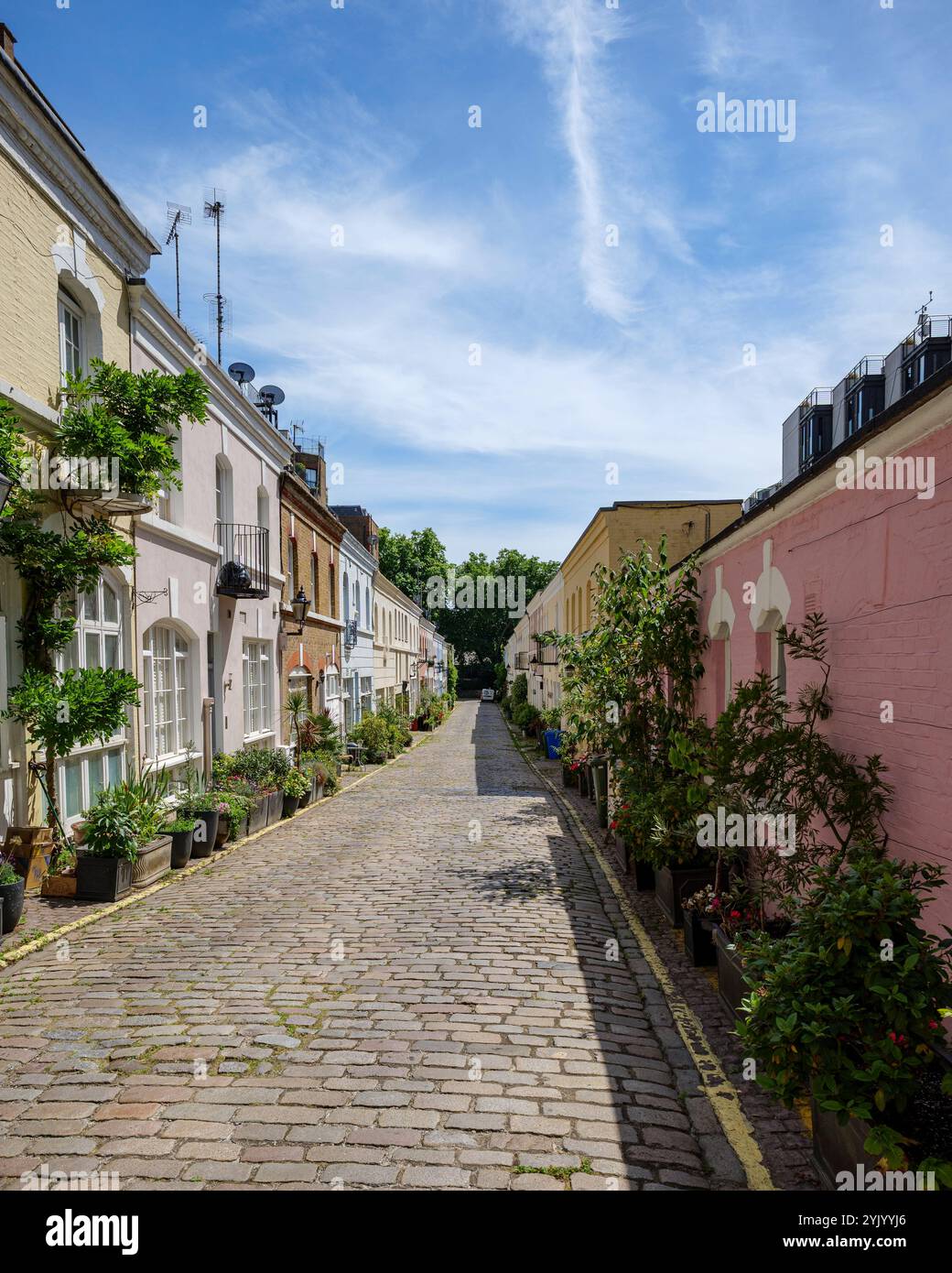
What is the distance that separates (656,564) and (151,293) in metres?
7.76

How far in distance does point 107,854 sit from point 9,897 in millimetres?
1519

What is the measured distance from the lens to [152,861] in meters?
9.40

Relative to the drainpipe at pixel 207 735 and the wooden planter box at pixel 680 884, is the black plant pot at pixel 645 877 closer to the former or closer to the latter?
the wooden planter box at pixel 680 884

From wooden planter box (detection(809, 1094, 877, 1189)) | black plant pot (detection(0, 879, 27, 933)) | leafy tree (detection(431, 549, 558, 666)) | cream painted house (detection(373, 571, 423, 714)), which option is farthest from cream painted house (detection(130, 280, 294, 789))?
leafy tree (detection(431, 549, 558, 666))

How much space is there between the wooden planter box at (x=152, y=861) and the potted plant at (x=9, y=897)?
166cm

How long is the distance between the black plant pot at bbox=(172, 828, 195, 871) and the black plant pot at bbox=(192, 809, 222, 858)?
0.32 m

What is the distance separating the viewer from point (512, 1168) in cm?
372

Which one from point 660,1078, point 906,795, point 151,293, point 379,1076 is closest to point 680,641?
point 906,795

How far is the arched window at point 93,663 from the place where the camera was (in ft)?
30.2

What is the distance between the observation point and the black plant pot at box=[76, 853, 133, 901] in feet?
27.8

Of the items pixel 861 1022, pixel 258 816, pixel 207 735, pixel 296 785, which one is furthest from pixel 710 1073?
pixel 296 785

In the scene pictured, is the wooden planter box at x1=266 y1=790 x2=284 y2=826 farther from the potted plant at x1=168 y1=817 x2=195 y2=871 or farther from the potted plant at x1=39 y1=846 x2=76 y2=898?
the potted plant at x1=39 y1=846 x2=76 y2=898

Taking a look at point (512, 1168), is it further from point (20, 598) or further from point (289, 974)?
point (20, 598)

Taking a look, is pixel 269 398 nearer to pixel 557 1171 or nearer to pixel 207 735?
pixel 207 735
